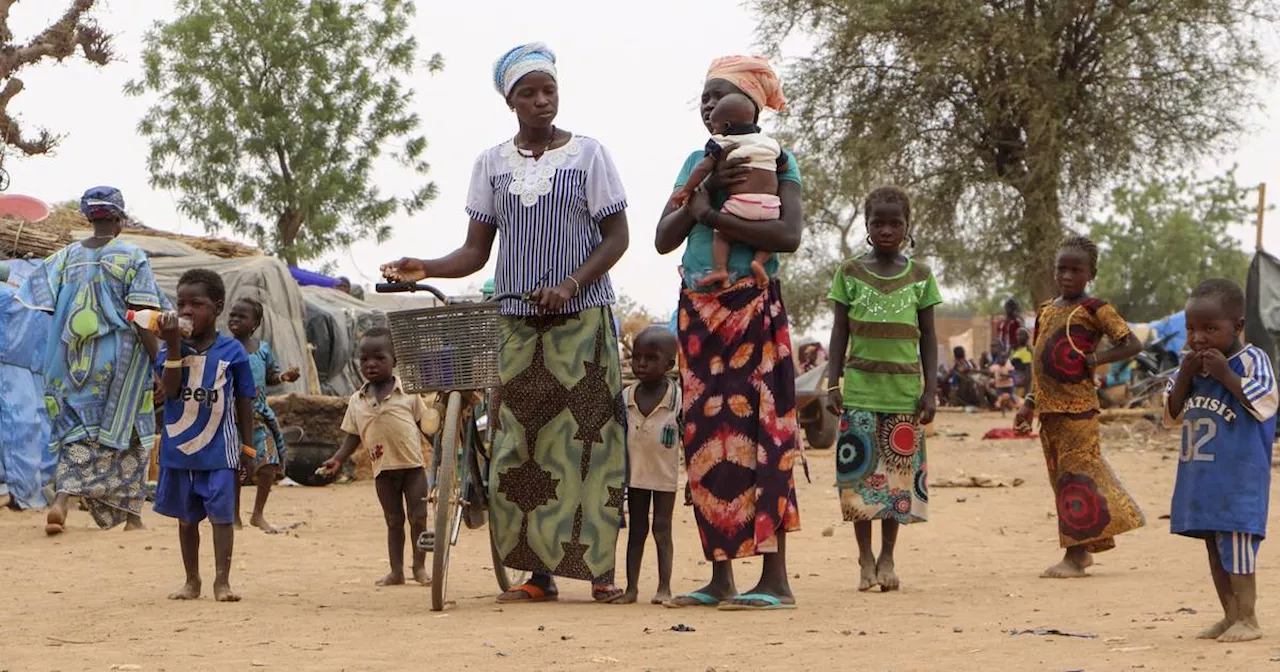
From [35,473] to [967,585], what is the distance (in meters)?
7.56

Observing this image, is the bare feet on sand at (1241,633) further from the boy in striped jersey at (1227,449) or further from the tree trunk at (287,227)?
the tree trunk at (287,227)

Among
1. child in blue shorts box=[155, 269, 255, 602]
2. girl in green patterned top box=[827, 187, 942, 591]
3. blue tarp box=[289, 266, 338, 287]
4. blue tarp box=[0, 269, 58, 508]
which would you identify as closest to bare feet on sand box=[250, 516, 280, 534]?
blue tarp box=[0, 269, 58, 508]

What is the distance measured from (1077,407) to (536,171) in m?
3.14

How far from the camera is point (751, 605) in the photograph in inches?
238

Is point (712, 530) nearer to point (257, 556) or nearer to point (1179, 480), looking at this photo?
point (1179, 480)

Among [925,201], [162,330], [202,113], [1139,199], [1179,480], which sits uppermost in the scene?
[1139,199]

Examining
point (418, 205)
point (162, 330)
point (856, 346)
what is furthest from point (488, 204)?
point (418, 205)

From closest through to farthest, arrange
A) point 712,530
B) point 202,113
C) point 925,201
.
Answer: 1. point 712,530
2. point 925,201
3. point 202,113

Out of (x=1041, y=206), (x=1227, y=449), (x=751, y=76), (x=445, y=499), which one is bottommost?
Answer: (x=445, y=499)

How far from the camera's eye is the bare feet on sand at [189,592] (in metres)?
6.57

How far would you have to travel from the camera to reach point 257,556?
28.1 ft

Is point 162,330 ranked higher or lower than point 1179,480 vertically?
higher

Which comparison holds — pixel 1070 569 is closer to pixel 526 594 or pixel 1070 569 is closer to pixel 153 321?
pixel 526 594

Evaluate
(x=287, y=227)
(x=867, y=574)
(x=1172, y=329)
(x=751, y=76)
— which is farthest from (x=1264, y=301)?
(x=287, y=227)
